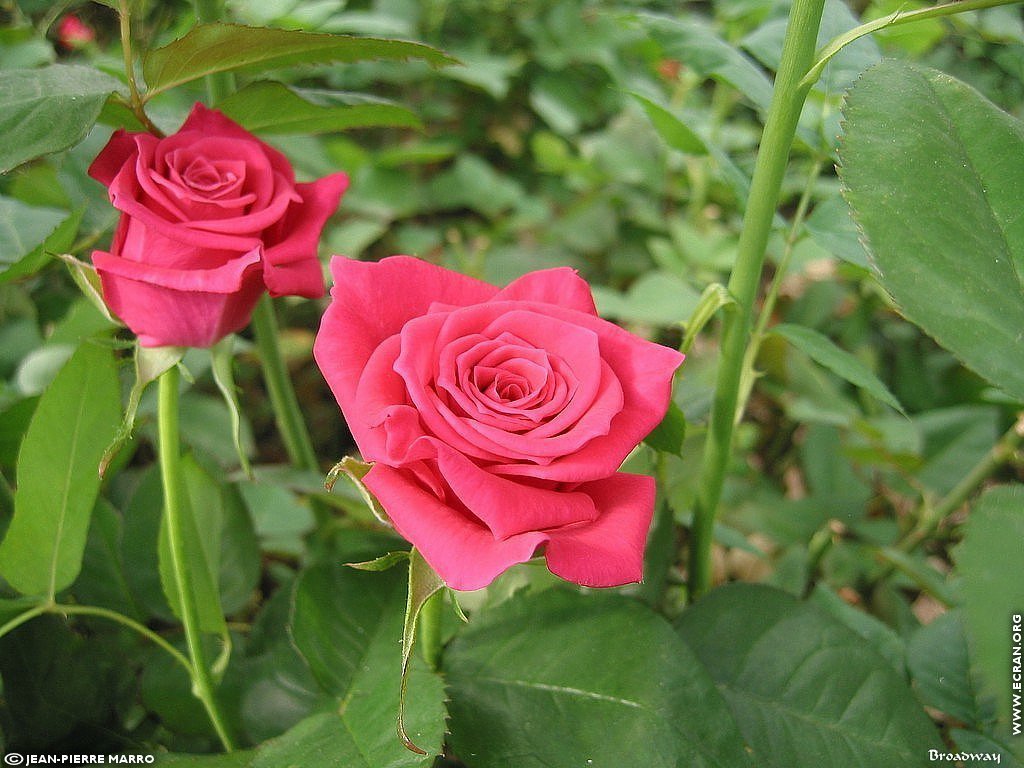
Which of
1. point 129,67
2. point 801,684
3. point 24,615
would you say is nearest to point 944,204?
point 801,684

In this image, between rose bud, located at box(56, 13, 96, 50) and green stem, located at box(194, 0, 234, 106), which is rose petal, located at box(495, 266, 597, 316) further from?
rose bud, located at box(56, 13, 96, 50)

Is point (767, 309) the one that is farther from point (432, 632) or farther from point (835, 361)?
point (432, 632)

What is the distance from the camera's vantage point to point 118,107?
1.48ft

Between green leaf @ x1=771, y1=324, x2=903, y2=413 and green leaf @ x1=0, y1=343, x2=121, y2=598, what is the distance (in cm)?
42

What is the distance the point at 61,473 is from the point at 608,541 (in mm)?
344

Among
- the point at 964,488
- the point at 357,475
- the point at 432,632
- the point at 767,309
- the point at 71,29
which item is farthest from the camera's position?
the point at 71,29

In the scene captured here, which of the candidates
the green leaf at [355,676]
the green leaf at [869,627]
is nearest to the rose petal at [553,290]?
the green leaf at [355,676]

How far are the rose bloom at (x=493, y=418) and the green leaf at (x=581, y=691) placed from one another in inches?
5.5

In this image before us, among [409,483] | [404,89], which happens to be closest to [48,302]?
[409,483]

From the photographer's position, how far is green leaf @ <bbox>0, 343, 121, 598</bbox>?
1.47 ft

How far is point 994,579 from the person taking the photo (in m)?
0.23

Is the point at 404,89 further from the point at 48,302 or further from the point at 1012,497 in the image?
the point at 1012,497

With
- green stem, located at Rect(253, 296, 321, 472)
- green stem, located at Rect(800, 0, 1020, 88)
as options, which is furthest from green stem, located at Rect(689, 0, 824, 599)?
green stem, located at Rect(253, 296, 321, 472)

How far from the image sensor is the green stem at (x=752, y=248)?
38cm
